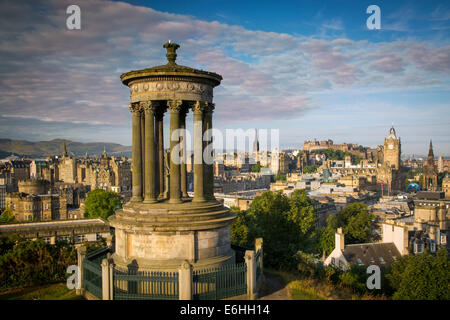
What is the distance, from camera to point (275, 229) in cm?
4022

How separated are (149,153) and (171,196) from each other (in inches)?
85.9

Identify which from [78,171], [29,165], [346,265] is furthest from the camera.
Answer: [29,165]

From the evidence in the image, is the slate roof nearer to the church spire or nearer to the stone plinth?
the stone plinth

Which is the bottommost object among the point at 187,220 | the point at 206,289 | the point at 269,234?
the point at 269,234

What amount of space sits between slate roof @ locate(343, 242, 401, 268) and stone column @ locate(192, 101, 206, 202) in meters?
29.1

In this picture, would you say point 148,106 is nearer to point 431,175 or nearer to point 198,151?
point 198,151

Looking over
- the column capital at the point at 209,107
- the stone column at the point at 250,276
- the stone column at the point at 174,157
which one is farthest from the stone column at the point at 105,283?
the column capital at the point at 209,107

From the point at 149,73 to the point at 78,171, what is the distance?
164 meters

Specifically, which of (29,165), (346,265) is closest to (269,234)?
(346,265)

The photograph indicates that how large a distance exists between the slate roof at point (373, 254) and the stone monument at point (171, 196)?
94.6 feet
